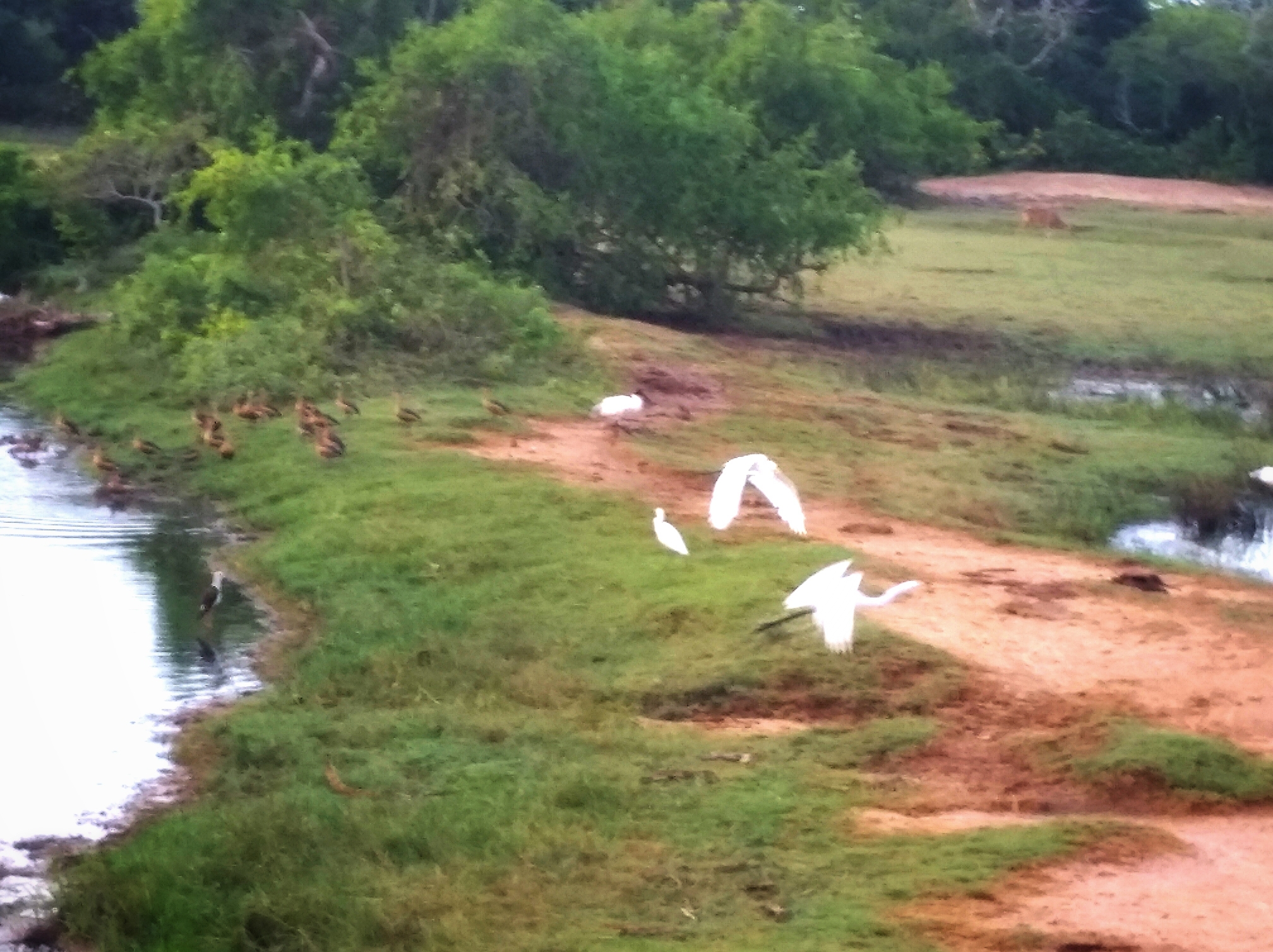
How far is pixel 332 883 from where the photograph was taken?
23.2 ft

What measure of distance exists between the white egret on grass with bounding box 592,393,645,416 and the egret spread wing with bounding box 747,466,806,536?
4.09 m

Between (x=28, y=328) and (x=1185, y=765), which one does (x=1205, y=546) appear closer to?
(x=1185, y=765)

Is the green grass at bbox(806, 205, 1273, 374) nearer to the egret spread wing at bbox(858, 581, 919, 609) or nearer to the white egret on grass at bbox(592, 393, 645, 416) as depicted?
the white egret on grass at bbox(592, 393, 645, 416)

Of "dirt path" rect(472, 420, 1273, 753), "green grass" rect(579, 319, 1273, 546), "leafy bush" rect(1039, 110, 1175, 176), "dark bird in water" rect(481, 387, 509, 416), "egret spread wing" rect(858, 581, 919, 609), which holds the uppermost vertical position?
"leafy bush" rect(1039, 110, 1175, 176)

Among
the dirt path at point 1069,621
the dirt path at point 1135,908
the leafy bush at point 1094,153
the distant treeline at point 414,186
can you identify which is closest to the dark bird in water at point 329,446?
the dirt path at point 1069,621

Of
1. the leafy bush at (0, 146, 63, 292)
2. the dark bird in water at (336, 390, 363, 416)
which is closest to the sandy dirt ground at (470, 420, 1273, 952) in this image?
the dark bird in water at (336, 390, 363, 416)

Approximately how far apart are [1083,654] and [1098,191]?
31.9m

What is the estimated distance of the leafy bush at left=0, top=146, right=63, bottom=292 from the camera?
73.9ft

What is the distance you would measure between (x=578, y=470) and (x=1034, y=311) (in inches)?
455

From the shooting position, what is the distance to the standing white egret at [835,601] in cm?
915

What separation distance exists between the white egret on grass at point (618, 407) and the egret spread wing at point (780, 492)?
409 cm

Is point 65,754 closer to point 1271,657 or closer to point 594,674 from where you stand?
point 594,674

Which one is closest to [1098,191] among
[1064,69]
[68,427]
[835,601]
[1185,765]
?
[1064,69]

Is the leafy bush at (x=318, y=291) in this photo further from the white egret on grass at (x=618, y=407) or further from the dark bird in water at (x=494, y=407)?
the white egret on grass at (x=618, y=407)
